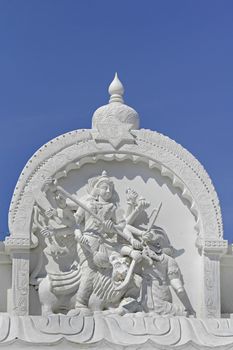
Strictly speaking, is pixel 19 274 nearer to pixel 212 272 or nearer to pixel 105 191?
pixel 105 191

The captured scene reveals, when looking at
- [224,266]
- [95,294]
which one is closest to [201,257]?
[224,266]

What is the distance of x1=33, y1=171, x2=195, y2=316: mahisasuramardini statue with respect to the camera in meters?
17.4

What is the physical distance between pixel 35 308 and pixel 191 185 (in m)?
2.61

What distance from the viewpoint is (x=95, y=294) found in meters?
17.4

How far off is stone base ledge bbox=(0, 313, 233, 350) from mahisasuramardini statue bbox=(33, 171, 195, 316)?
0.93m

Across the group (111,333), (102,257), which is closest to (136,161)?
(102,257)

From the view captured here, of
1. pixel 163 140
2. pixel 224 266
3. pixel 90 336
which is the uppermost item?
pixel 163 140

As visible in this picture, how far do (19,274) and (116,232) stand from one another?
1353 mm

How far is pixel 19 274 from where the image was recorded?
17516 mm

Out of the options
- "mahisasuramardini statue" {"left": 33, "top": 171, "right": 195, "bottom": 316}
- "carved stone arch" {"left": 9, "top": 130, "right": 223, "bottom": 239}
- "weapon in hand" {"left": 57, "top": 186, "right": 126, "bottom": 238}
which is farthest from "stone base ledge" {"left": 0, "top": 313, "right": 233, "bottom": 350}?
"carved stone arch" {"left": 9, "top": 130, "right": 223, "bottom": 239}

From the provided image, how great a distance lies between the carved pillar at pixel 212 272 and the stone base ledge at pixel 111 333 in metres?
1.17

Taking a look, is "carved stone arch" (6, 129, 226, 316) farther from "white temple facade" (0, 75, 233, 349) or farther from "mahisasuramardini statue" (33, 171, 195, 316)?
"mahisasuramardini statue" (33, 171, 195, 316)

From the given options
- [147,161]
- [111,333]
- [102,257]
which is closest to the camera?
[111,333]

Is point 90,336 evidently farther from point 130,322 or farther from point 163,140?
point 163,140
